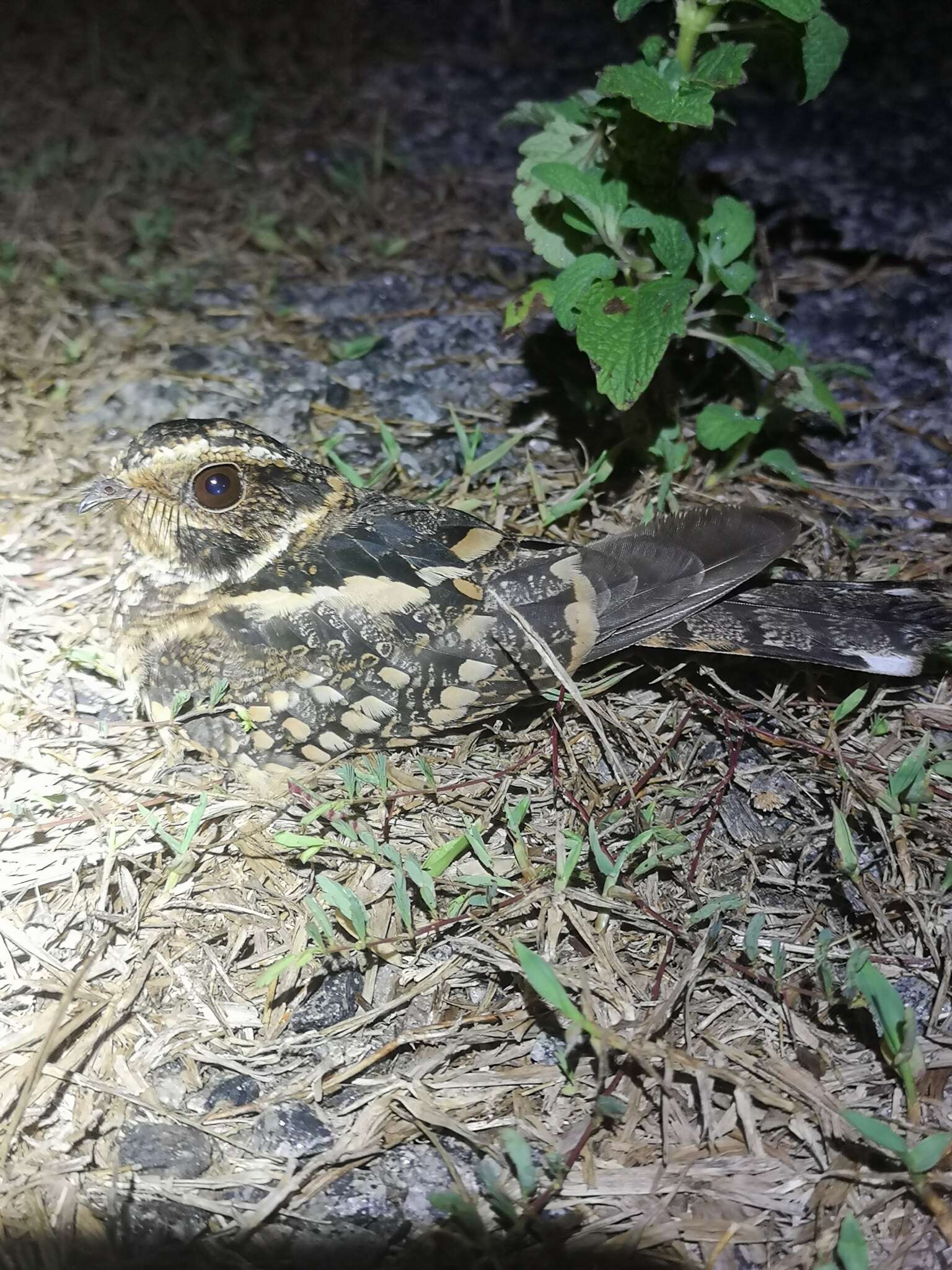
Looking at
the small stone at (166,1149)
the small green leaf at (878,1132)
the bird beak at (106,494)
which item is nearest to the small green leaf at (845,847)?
the small green leaf at (878,1132)

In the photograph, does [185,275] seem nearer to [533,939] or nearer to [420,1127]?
[533,939]

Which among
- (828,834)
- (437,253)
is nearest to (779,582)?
(828,834)

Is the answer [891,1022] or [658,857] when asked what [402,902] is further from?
[891,1022]

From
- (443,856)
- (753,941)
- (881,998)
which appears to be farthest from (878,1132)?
(443,856)

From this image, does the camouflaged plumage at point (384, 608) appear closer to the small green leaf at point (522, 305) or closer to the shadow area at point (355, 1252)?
the small green leaf at point (522, 305)

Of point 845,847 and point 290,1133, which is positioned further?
point 845,847

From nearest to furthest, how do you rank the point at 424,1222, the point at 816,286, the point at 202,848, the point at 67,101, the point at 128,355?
the point at 424,1222 → the point at 202,848 → the point at 128,355 → the point at 816,286 → the point at 67,101

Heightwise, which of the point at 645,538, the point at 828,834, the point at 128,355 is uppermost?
the point at 128,355

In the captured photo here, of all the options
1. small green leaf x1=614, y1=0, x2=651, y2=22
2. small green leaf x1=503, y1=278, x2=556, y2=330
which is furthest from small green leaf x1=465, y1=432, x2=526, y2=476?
small green leaf x1=614, y1=0, x2=651, y2=22
